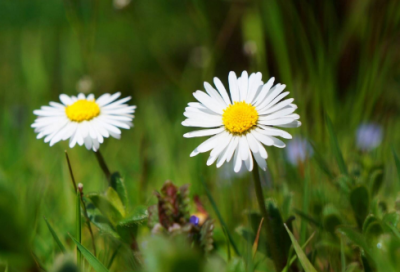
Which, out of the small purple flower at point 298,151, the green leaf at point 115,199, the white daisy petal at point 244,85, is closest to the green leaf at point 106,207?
the green leaf at point 115,199

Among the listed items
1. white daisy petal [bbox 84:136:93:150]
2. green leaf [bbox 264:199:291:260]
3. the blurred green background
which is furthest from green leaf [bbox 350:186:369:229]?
white daisy petal [bbox 84:136:93:150]

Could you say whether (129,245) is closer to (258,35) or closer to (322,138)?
(322,138)

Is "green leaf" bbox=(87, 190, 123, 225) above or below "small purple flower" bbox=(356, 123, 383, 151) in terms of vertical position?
below

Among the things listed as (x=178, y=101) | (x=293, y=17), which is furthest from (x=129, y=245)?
(x=178, y=101)

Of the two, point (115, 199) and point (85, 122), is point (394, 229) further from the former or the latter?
point (85, 122)

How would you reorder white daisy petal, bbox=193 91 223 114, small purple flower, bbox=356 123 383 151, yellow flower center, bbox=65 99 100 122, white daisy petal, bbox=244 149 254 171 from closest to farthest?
white daisy petal, bbox=244 149 254 171
white daisy petal, bbox=193 91 223 114
yellow flower center, bbox=65 99 100 122
small purple flower, bbox=356 123 383 151

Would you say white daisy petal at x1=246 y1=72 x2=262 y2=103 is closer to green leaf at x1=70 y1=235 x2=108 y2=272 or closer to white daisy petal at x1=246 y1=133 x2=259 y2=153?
white daisy petal at x1=246 y1=133 x2=259 y2=153
